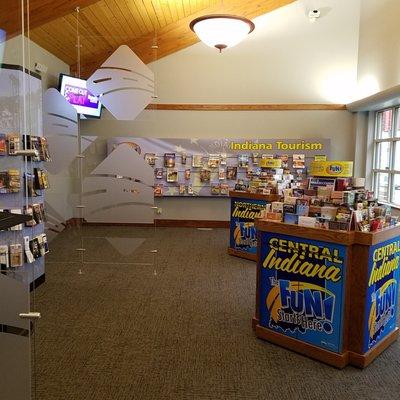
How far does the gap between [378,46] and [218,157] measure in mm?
3356

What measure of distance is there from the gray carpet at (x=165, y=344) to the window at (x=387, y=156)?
3418 millimetres

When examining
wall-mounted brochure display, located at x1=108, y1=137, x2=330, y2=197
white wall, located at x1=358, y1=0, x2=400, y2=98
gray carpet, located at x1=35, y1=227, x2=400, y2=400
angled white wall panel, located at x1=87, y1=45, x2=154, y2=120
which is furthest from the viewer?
wall-mounted brochure display, located at x1=108, y1=137, x2=330, y2=197

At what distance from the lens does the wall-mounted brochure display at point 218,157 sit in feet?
25.0

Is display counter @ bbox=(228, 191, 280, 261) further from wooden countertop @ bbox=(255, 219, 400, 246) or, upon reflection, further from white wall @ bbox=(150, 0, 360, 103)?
white wall @ bbox=(150, 0, 360, 103)

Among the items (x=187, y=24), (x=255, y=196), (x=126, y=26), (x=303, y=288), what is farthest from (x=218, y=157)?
(x=303, y=288)

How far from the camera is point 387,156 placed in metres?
7.16

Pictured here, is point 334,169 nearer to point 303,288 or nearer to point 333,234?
point 333,234

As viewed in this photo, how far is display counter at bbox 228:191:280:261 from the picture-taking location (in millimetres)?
5309

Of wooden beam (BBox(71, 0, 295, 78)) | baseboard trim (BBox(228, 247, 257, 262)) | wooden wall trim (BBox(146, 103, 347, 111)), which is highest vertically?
wooden beam (BBox(71, 0, 295, 78))

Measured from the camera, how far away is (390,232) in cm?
280

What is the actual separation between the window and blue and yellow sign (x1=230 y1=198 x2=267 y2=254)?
2681 mm

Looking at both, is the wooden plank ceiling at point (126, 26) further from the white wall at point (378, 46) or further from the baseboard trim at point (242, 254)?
the baseboard trim at point (242, 254)

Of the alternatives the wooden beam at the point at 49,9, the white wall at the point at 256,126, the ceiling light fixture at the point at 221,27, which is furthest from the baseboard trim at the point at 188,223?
the wooden beam at the point at 49,9

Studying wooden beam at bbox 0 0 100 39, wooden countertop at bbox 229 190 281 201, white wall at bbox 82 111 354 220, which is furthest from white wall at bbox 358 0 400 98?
wooden beam at bbox 0 0 100 39
